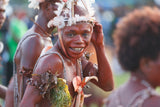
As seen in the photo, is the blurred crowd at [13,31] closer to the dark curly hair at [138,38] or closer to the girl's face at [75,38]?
the girl's face at [75,38]

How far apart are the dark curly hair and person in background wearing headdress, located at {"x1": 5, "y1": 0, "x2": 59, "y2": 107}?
133 cm

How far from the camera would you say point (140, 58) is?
371 centimetres

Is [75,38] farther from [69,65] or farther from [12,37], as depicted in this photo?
[12,37]

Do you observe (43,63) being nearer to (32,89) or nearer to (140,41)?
(32,89)

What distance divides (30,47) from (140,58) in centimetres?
166

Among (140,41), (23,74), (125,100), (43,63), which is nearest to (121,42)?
(140,41)

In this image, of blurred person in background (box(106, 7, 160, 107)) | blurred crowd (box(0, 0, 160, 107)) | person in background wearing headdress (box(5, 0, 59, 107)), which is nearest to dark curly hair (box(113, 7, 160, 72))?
blurred person in background (box(106, 7, 160, 107))

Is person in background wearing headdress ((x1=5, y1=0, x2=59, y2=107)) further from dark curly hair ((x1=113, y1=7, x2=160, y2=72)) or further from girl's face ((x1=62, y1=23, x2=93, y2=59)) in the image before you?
dark curly hair ((x1=113, y1=7, x2=160, y2=72))

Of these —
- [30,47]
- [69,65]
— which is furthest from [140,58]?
[30,47]

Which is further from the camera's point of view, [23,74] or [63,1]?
[23,74]

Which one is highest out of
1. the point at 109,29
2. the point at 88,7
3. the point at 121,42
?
the point at 88,7

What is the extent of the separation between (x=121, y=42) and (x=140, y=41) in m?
0.23

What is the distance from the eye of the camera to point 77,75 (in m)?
4.35

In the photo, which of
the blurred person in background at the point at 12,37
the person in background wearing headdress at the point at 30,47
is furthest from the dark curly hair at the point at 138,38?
the blurred person in background at the point at 12,37
